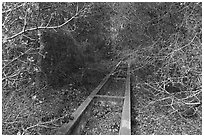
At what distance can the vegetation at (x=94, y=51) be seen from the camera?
4.62 m

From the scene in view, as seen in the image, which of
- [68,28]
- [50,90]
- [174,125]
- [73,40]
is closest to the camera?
[174,125]

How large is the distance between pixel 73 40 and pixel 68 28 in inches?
22.1

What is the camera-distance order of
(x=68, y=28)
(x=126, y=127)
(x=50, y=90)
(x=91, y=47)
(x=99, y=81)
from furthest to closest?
1. (x=99, y=81)
2. (x=91, y=47)
3. (x=50, y=90)
4. (x=68, y=28)
5. (x=126, y=127)

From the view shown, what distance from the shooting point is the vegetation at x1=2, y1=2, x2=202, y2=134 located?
182 inches

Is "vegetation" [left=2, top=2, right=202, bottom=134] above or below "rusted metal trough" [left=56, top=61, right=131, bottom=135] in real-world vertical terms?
above

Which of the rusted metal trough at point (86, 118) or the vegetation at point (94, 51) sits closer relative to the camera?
the rusted metal trough at point (86, 118)

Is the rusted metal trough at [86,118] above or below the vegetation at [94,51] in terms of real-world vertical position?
below

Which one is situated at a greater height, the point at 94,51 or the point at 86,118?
the point at 94,51

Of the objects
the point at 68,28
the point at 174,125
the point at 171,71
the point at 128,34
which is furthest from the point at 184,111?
the point at 68,28

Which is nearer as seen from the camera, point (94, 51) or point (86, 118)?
point (86, 118)

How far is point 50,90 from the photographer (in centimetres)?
752

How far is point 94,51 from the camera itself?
8391mm

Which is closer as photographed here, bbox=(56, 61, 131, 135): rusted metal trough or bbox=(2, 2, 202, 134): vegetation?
bbox=(56, 61, 131, 135): rusted metal trough

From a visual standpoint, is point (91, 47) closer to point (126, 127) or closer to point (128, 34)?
point (128, 34)
